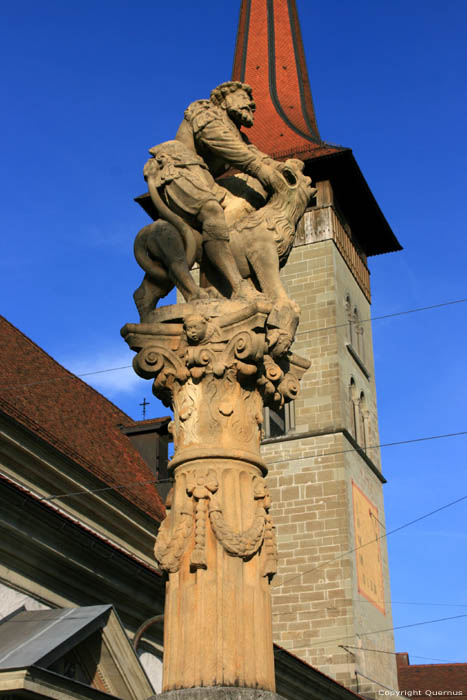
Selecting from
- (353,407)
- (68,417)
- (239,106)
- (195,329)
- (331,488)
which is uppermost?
(353,407)

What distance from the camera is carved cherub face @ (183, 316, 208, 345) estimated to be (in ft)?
15.8

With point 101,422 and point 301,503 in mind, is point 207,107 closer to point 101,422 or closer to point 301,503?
point 101,422

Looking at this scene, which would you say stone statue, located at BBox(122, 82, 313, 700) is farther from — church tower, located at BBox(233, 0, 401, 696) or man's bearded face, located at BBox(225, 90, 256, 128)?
church tower, located at BBox(233, 0, 401, 696)

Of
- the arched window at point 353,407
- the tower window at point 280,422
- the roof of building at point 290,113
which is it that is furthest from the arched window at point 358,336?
the tower window at point 280,422

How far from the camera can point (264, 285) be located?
5.35 metres

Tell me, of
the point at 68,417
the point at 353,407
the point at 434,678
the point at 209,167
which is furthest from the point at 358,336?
the point at 209,167

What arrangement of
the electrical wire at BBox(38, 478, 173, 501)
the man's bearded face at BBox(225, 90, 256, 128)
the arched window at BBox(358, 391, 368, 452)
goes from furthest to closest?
the arched window at BBox(358, 391, 368, 452)
the electrical wire at BBox(38, 478, 173, 501)
the man's bearded face at BBox(225, 90, 256, 128)

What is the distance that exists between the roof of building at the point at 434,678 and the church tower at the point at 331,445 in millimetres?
10702

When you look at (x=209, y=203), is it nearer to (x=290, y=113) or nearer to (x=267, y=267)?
(x=267, y=267)

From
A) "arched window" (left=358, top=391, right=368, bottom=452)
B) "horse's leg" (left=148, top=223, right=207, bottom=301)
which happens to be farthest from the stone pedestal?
"arched window" (left=358, top=391, right=368, bottom=452)

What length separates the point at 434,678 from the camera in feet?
119

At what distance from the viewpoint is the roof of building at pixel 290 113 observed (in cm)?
2784

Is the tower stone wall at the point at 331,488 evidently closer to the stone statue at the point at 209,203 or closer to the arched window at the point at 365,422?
the arched window at the point at 365,422

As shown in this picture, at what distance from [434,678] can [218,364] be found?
34.5 meters
